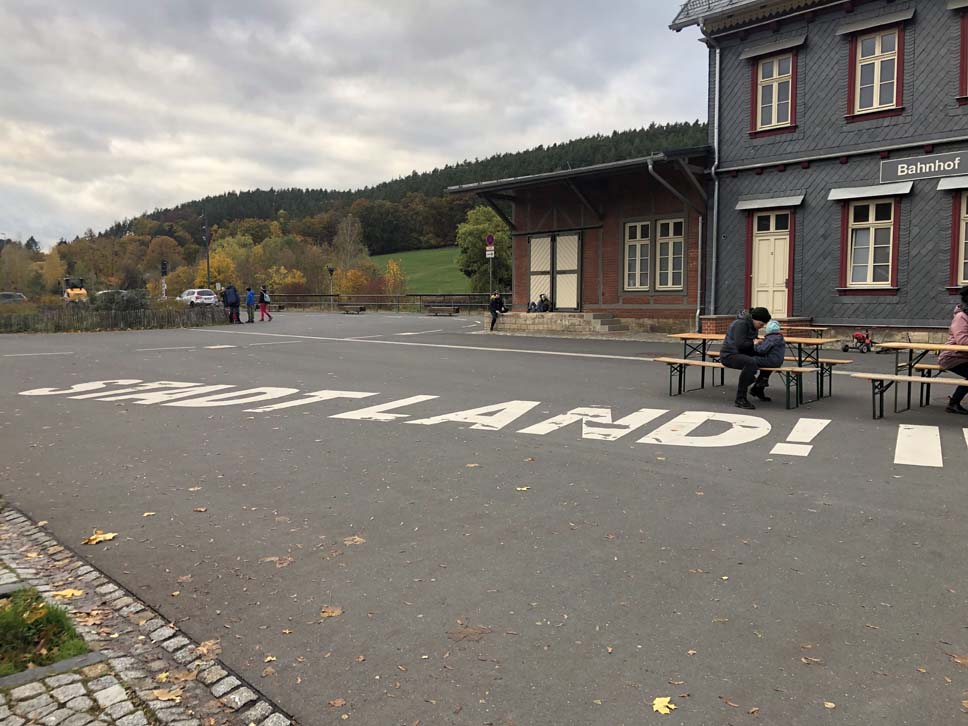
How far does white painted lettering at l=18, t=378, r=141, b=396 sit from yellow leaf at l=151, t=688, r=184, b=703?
34.3 ft

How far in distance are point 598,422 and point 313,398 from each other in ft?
14.9

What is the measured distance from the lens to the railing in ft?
149

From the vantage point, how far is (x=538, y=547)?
483 centimetres

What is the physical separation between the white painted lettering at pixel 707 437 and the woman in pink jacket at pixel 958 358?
2745 mm

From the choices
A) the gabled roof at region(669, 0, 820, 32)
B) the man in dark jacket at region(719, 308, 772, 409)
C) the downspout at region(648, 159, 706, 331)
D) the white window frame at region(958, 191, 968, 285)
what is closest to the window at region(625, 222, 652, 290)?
the downspout at region(648, 159, 706, 331)

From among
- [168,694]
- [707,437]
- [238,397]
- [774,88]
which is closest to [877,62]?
[774,88]

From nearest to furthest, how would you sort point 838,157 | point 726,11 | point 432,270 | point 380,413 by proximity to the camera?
point 380,413
point 838,157
point 726,11
point 432,270

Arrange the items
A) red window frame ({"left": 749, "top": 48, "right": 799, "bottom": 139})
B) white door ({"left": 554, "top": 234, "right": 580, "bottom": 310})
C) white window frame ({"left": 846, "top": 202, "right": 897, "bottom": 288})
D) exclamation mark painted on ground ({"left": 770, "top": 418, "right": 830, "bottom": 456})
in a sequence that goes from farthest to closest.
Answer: white door ({"left": 554, "top": 234, "right": 580, "bottom": 310}), red window frame ({"left": 749, "top": 48, "right": 799, "bottom": 139}), white window frame ({"left": 846, "top": 202, "right": 897, "bottom": 288}), exclamation mark painted on ground ({"left": 770, "top": 418, "right": 830, "bottom": 456})

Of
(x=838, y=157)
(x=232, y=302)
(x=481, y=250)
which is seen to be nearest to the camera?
(x=838, y=157)

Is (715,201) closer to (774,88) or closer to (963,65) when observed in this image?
(774,88)

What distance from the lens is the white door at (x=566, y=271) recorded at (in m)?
26.0

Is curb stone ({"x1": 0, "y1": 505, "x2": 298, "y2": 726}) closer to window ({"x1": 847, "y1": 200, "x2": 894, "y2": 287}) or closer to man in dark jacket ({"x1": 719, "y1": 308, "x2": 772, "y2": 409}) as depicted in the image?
man in dark jacket ({"x1": 719, "y1": 308, "x2": 772, "y2": 409})

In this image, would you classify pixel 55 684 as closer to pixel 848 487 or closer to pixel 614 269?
pixel 848 487

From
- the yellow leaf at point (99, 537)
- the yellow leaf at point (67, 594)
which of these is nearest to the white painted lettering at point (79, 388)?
the yellow leaf at point (99, 537)
